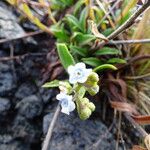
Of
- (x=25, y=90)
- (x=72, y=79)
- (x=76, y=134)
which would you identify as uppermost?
(x=72, y=79)

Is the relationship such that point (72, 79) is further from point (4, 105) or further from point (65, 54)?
point (4, 105)

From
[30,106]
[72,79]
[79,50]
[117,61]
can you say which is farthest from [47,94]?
[72,79]

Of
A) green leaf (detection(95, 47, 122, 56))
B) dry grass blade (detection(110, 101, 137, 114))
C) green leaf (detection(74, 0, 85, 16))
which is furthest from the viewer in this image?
green leaf (detection(74, 0, 85, 16))

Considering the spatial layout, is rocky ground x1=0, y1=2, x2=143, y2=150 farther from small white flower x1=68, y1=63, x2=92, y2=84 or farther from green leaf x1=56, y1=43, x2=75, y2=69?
small white flower x1=68, y1=63, x2=92, y2=84

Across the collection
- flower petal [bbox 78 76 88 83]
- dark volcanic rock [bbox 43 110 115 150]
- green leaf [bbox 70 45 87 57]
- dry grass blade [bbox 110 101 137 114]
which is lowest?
dark volcanic rock [bbox 43 110 115 150]

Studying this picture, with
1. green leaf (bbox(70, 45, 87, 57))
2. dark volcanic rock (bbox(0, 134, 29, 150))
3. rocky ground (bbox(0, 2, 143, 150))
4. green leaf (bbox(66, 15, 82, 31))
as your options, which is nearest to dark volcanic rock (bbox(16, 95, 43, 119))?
rocky ground (bbox(0, 2, 143, 150))

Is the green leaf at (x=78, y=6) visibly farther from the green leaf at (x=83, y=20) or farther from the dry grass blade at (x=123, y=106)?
the dry grass blade at (x=123, y=106)

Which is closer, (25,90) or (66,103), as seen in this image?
(66,103)
